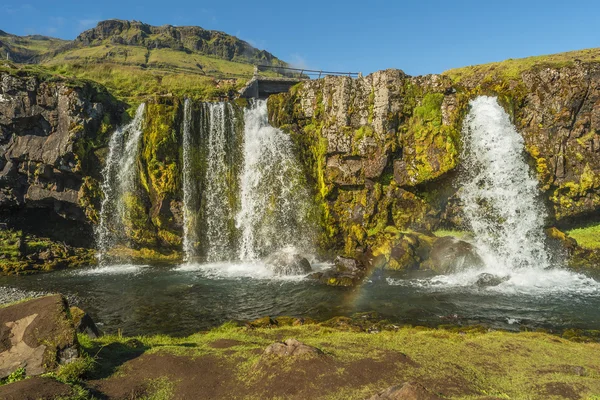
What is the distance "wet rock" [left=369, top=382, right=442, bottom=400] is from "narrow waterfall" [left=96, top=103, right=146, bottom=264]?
3042 cm

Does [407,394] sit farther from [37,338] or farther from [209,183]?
[209,183]

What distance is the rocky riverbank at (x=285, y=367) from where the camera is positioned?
8.85 meters

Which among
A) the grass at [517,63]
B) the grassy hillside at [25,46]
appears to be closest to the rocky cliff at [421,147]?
the grass at [517,63]

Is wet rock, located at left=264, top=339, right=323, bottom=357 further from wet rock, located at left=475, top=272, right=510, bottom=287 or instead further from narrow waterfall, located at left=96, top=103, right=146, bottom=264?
narrow waterfall, located at left=96, top=103, right=146, bottom=264

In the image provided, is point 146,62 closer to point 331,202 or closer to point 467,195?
point 331,202

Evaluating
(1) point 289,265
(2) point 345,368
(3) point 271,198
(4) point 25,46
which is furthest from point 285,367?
(4) point 25,46

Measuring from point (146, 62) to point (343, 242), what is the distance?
90313mm

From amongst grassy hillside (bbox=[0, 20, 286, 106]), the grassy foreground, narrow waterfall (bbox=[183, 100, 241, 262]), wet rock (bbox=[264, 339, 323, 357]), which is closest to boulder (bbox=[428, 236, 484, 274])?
the grassy foreground

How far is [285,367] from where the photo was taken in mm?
9766

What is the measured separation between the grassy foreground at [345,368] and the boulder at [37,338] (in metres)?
0.77

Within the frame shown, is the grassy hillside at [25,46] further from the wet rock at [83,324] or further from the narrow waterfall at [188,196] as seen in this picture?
the wet rock at [83,324]

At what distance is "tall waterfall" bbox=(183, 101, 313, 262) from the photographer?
107ft

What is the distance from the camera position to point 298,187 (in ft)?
109

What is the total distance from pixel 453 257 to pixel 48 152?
3349cm
